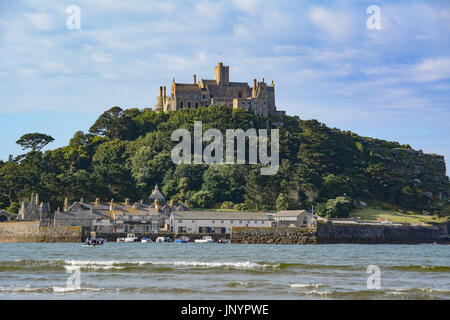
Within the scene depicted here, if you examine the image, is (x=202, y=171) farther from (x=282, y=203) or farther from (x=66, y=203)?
(x=66, y=203)

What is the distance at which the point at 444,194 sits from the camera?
125 metres

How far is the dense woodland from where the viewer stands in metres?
99.4

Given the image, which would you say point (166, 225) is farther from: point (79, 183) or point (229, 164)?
point (229, 164)

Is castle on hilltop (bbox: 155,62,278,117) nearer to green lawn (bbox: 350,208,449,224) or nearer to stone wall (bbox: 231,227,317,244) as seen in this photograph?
green lawn (bbox: 350,208,449,224)

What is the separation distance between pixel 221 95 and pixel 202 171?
95.3ft

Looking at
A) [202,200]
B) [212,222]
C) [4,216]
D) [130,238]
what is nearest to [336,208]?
[202,200]

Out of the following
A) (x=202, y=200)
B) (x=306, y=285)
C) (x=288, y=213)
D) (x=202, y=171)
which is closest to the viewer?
(x=306, y=285)

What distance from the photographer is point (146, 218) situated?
88.8m

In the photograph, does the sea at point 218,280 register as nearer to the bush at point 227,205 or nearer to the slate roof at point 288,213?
the slate roof at point 288,213

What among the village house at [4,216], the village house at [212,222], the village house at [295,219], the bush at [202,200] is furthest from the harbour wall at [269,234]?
the bush at [202,200]

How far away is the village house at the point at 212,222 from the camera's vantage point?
3356 inches
